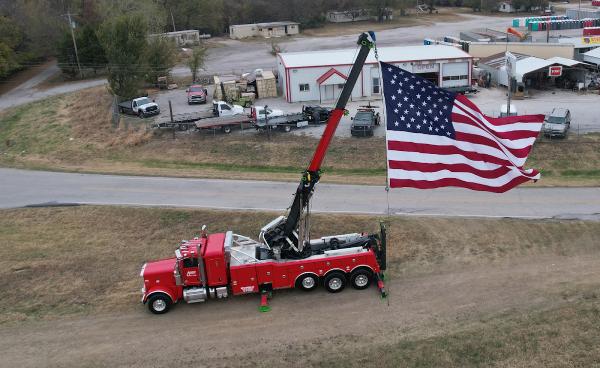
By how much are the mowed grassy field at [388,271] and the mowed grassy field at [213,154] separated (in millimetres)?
6264

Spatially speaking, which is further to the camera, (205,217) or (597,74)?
(597,74)

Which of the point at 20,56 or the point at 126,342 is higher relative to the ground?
the point at 20,56

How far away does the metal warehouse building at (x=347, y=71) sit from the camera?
45719 mm

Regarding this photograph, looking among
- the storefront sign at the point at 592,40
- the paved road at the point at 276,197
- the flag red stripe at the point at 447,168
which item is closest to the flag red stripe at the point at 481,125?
the flag red stripe at the point at 447,168

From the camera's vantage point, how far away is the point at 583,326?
1508 centimetres

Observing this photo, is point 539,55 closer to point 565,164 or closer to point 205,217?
point 565,164

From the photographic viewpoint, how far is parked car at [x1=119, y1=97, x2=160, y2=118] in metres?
43.4

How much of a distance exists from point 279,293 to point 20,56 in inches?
2364

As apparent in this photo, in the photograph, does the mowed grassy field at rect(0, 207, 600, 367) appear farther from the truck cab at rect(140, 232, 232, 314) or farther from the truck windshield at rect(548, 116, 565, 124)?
the truck windshield at rect(548, 116, 565, 124)

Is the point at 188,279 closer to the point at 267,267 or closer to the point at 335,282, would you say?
the point at 267,267

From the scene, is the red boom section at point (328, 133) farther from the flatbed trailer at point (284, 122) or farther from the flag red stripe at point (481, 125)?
the flatbed trailer at point (284, 122)

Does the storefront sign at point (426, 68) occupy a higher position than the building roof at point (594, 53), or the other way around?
the storefront sign at point (426, 68)

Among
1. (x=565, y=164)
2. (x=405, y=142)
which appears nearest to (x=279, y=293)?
(x=405, y=142)

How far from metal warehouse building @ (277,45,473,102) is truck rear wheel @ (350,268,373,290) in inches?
1187
